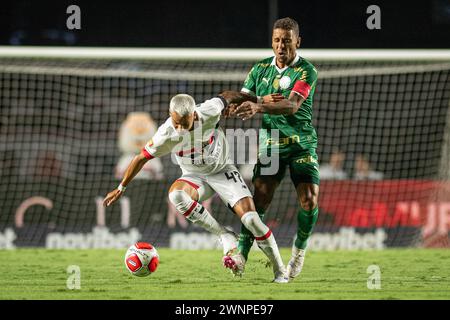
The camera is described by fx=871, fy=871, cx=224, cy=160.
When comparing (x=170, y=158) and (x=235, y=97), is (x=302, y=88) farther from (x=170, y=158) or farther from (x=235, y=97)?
(x=170, y=158)

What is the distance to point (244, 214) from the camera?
25.5ft

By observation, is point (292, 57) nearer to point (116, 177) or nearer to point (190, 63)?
point (116, 177)

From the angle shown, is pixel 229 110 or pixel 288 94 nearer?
pixel 229 110

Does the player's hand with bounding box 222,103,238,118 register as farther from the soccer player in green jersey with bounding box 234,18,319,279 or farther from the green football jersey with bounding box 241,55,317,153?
the green football jersey with bounding box 241,55,317,153

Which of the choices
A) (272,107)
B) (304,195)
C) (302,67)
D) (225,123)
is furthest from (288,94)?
(225,123)

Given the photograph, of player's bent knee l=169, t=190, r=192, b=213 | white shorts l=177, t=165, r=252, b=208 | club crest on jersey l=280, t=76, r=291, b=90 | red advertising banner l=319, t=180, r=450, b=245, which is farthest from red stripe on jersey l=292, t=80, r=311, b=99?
red advertising banner l=319, t=180, r=450, b=245

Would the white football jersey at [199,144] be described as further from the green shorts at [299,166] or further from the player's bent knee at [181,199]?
the green shorts at [299,166]

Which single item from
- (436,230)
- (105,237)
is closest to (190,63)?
(105,237)

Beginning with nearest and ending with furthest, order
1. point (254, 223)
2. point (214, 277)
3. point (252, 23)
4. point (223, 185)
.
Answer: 1. point (254, 223)
2. point (223, 185)
3. point (214, 277)
4. point (252, 23)

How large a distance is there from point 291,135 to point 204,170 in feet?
2.90

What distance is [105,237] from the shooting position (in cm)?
1280

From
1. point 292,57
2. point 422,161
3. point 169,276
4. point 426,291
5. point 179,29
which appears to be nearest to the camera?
point 426,291

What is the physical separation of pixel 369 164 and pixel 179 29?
7.54 m

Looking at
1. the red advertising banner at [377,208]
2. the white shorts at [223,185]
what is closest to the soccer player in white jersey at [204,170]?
the white shorts at [223,185]
